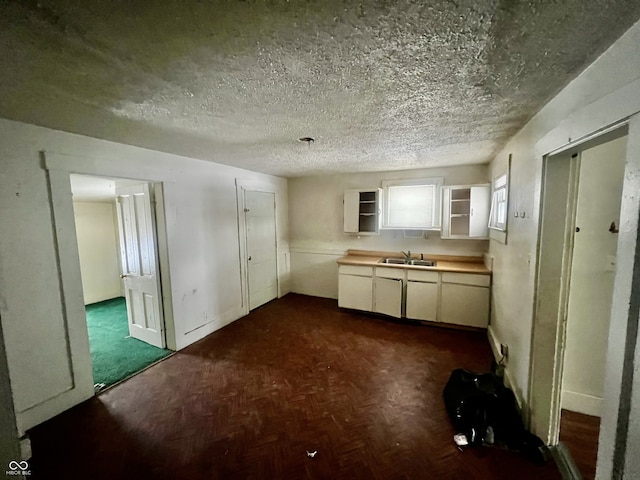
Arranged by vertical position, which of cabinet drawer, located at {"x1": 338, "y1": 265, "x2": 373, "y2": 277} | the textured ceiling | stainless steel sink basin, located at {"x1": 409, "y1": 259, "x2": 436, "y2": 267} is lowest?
cabinet drawer, located at {"x1": 338, "y1": 265, "x2": 373, "y2": 277}

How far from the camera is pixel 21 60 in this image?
1149 mm

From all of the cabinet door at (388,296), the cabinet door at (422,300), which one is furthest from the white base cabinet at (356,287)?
the cabinet door at (422,300)

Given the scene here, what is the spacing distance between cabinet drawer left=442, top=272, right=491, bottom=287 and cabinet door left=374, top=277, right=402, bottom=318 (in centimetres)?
63

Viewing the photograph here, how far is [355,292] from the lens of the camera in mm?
4090

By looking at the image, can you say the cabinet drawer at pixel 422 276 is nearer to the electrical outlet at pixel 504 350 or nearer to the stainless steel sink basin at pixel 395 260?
the stainless steel sink basin at pixel 395 260

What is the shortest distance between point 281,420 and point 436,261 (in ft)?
10.3

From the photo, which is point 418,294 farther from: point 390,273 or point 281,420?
point 281,420

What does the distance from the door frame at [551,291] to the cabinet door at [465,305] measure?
5.57 ft

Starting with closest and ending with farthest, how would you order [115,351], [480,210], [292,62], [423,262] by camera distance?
[292,62]
[115,351]
[480,210]
[423,262]

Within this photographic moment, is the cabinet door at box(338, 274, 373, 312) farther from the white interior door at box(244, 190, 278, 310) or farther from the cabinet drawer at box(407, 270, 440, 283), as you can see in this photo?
the white interior door at box(244, 190, 278, 310)

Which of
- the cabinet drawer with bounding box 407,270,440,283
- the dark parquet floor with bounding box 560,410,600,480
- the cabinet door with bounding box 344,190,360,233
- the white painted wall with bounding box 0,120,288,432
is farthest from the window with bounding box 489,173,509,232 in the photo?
the white painted wall with bounding box 0,120,288,432

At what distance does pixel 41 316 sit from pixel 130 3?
2.39 m

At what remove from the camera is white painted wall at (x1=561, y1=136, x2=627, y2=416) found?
1777 millimetres

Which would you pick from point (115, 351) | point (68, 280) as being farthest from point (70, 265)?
point (115, 351)
